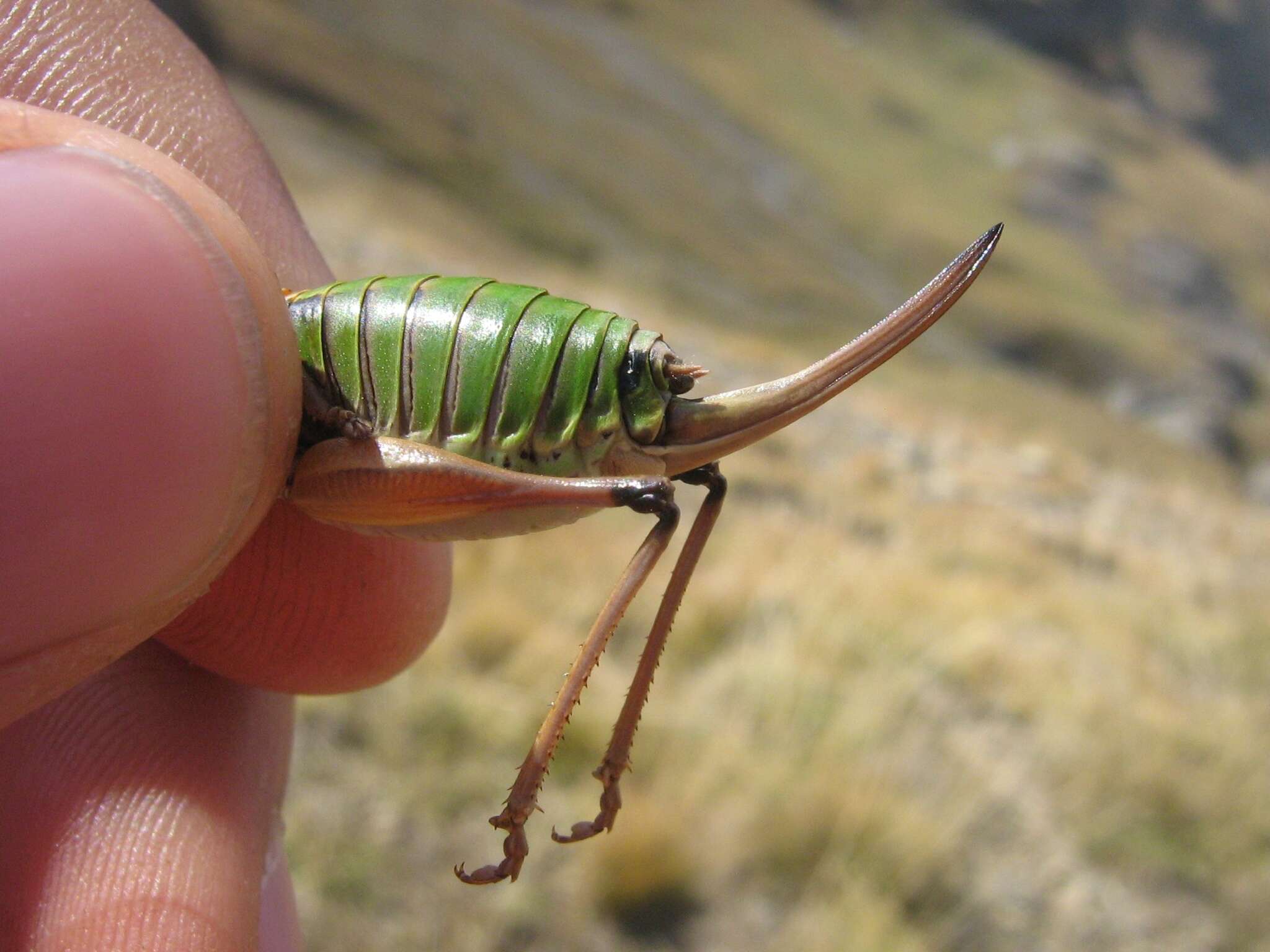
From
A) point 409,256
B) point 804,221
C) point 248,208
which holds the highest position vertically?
point 248,208

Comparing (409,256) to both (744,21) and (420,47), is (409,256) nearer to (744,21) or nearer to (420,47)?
(420,47)

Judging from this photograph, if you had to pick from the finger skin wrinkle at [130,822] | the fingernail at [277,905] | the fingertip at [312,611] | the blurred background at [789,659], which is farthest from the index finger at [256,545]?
the blurred background at [789,659]

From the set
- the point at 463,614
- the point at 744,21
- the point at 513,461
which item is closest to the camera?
the point at 513,461

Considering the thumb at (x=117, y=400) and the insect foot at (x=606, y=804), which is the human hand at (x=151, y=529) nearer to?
the thumb at (x=117, y=400)

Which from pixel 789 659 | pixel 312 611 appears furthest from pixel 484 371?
pixel 789 659

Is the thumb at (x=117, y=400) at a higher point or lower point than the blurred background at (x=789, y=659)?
higher

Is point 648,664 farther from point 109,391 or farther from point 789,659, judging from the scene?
point 789,659

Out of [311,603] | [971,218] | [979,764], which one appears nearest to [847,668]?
[979,764]
